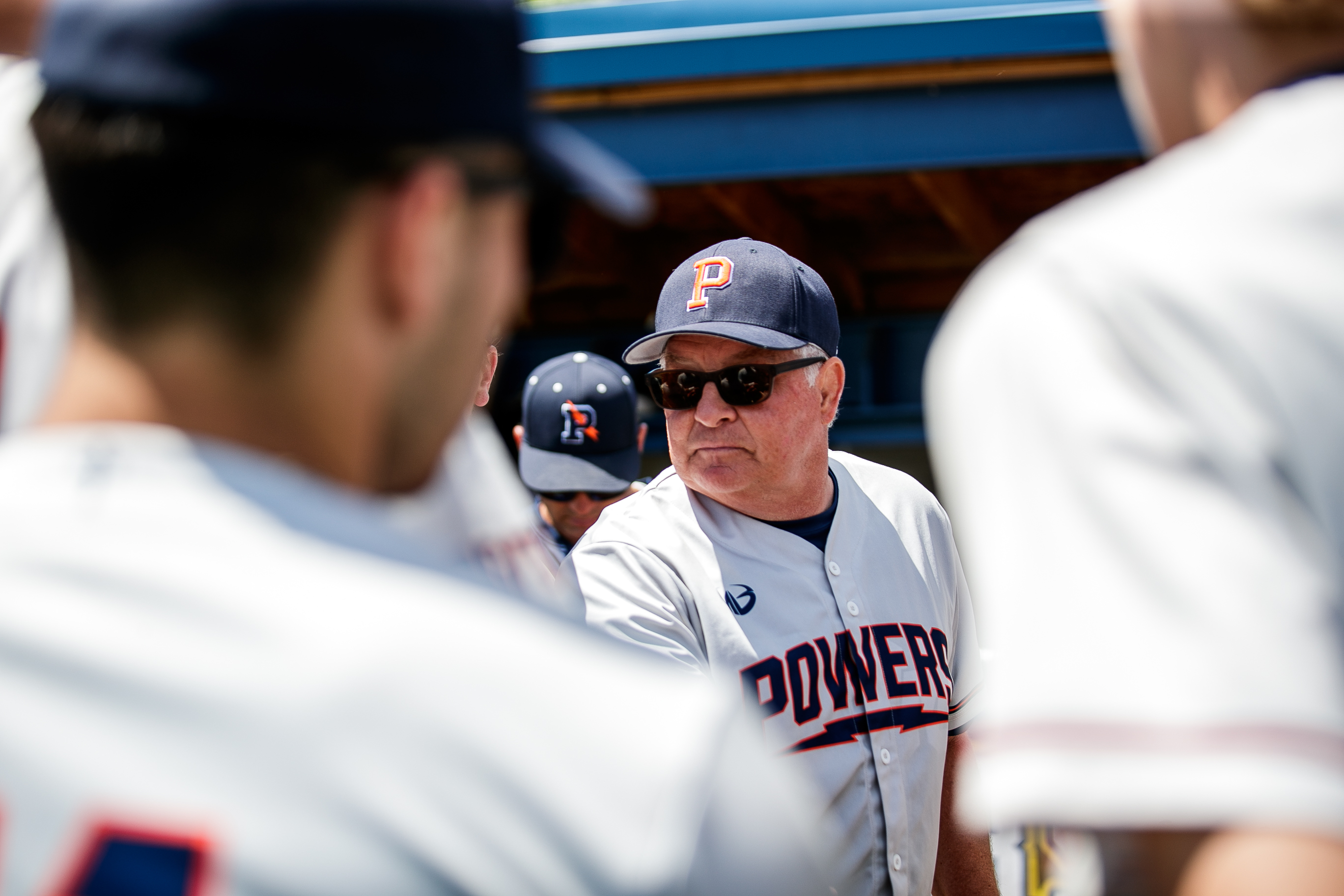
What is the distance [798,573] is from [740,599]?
17 cm

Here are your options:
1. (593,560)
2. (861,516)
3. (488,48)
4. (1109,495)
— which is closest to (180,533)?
(488,48)

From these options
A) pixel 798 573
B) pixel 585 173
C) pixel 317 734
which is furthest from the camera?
pixel 798 573

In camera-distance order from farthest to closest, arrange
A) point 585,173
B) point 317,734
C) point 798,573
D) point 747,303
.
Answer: point 747,303 → point 798,573 → point 585,173 → point 317,734

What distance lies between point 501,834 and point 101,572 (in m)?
0.27

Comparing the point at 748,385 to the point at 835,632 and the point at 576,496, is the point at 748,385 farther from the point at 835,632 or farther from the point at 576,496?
the point at 576,496

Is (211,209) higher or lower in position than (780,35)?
lower

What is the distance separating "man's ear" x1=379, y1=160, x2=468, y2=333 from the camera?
31.0 inches

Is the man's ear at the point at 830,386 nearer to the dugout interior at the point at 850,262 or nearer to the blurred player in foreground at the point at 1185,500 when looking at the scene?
the dugout interior at the point at 850,262

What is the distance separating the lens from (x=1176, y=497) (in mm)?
677

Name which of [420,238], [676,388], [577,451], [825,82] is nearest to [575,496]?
[577,451]

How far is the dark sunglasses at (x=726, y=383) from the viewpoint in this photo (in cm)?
287

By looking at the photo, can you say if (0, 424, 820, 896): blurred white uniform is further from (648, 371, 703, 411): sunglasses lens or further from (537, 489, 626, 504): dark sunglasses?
(537, 489, 626, 504): dark sunglasses

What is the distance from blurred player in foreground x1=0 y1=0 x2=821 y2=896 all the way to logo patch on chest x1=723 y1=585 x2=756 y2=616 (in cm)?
173

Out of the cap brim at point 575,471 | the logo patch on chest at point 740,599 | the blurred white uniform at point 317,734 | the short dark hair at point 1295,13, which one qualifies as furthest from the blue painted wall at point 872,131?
the blurred white uniform at point 317,734
